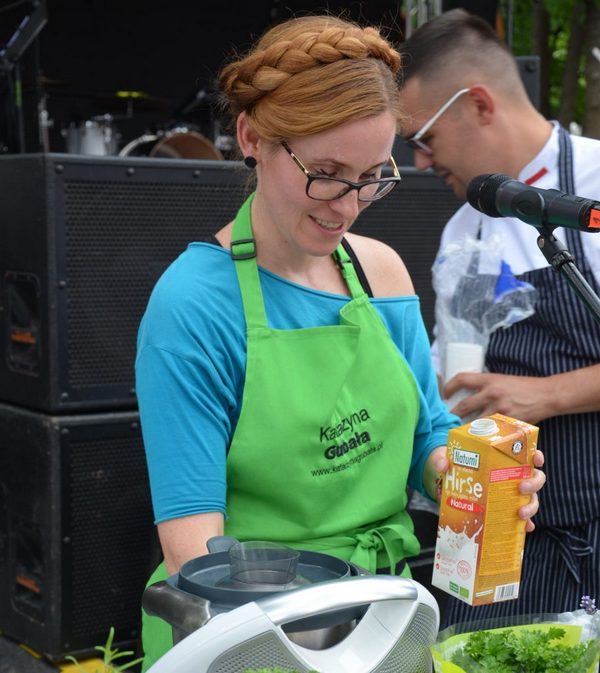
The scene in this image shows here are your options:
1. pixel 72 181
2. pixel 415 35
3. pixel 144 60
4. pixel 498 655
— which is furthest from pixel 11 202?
pixel 144 60

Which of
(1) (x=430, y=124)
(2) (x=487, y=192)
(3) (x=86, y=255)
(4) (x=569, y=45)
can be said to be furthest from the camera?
(4) (x=569, y=45)

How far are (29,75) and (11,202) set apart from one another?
540 centimetres

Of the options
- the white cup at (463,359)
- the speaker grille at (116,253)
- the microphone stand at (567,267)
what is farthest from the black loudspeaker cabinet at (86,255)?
the microphone stand at (567,267)

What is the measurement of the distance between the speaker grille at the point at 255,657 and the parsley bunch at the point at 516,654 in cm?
25

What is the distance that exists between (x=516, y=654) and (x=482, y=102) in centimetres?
Answer: 164

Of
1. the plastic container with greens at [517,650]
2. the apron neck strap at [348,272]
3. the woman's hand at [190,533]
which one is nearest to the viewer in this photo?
the plastic container with greens at [517,650]

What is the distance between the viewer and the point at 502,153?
2391 millimetres

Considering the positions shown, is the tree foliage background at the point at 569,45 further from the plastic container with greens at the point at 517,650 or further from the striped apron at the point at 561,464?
the plastic container with greens at the point at 517,650

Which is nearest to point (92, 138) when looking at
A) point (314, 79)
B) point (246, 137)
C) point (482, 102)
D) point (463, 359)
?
point (482, 102)

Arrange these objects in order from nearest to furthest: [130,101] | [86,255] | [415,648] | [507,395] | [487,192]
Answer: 1. [415,648]
2. [487,192]
3. [507,395]
4. [86,255]
5. [130,101]

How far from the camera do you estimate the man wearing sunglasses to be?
2131 mm

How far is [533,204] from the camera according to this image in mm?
1328

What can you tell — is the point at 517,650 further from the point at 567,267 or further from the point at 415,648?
the point at 567,267

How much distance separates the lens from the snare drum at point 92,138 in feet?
25.6
